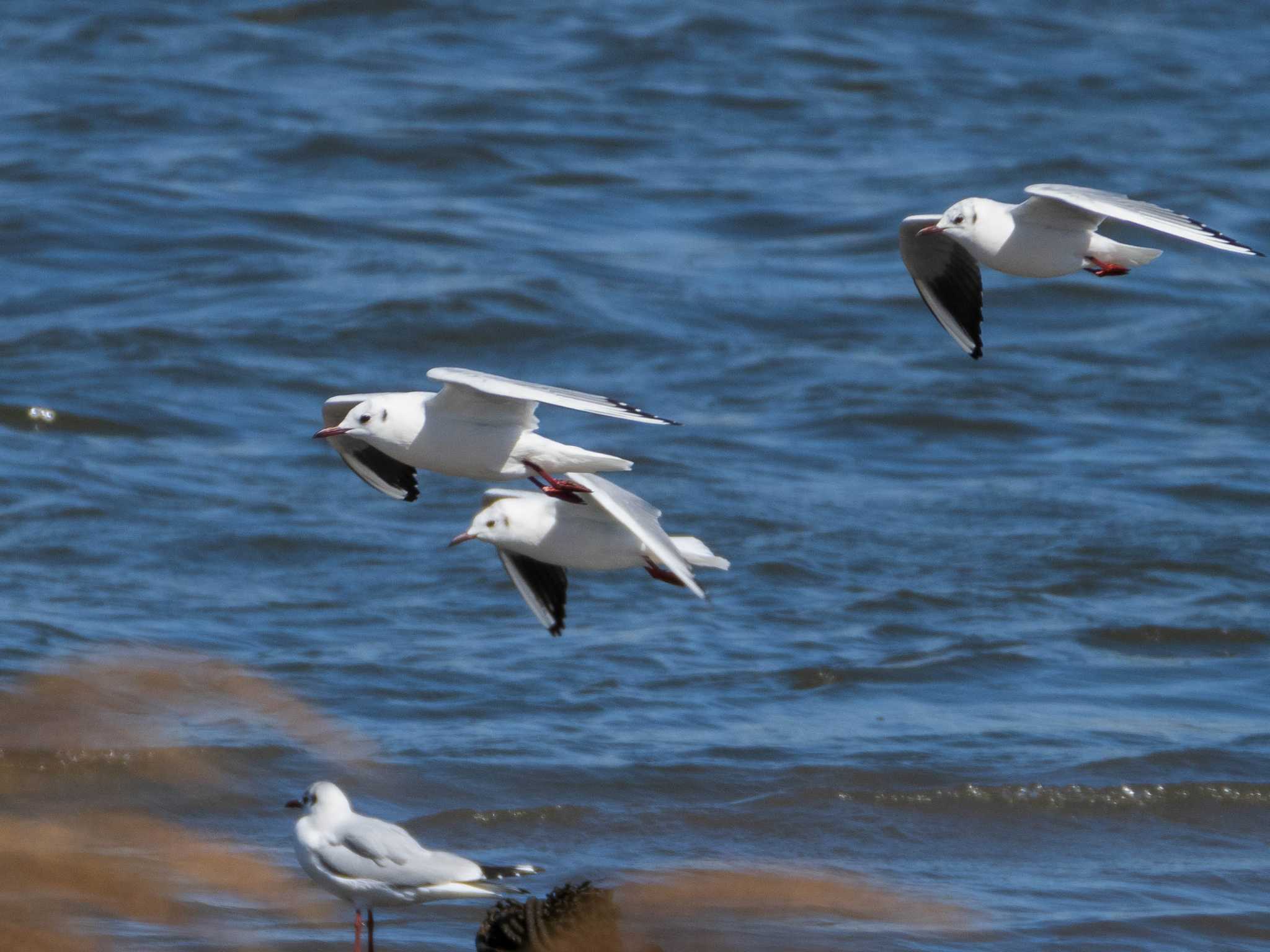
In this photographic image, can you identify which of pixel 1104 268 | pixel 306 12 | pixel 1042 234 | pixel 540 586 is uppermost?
pixel 1042 234

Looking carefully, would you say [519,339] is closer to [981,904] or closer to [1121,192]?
[1121,192]

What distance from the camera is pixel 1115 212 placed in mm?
6312

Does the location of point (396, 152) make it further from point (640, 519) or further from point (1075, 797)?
point (640, 519)

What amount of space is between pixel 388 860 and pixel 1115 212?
3.09 m

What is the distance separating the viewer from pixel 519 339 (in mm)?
16828

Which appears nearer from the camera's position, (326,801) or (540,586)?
(326,801)

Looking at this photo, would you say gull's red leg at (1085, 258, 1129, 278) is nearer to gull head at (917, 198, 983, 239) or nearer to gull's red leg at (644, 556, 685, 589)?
gull head at (917, 198, 983, 239)

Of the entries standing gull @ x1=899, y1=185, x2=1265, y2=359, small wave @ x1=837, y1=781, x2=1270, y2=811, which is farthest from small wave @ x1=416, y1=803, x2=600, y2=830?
standing gull @ x1=899, y1=185, x2=1265, y2=359

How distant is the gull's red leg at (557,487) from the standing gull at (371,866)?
116cm

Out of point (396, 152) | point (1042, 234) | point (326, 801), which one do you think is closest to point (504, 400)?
point (326, 801)

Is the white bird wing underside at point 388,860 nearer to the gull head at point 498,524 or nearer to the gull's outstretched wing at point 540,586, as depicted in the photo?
the gull head at point 498,524

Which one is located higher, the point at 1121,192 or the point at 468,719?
the point at 1121,192

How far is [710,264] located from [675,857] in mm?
11133

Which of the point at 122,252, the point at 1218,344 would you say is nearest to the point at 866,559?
the point at 1218,344
